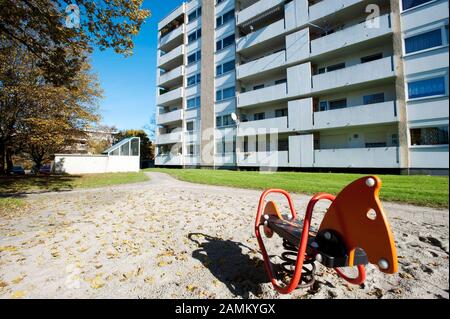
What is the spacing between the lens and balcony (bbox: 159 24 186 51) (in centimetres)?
3372

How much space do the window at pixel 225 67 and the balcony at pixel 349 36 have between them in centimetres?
940

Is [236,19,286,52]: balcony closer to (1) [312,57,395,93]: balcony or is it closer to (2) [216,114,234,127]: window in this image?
(1) [312,57,395,93]: balcony

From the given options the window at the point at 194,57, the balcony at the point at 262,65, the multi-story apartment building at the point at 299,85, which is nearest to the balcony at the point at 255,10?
the multi-story apartment building at the point at 299,85

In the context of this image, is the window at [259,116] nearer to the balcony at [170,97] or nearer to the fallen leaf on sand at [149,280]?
the balcony at [170,97]

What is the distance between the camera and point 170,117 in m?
33.9

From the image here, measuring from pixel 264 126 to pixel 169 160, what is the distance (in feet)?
52.8

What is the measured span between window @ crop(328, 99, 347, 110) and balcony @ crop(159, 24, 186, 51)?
79.6ft

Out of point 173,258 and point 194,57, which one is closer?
point 173,258

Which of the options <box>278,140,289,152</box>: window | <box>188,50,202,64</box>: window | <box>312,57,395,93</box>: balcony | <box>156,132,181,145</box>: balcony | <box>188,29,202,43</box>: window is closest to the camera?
<box>312,57,395,93</box>: balcony

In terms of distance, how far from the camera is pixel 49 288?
9.43 feet

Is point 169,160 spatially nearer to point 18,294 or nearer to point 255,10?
point 255,10

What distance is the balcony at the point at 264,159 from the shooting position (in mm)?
20484

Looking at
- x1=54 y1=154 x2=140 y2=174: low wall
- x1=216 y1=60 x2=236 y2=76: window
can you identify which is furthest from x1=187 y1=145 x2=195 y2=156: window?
x1=216 y1=60 x2=236 y2=76: window

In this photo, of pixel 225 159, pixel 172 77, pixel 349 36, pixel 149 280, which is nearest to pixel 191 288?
pixel 149 280
